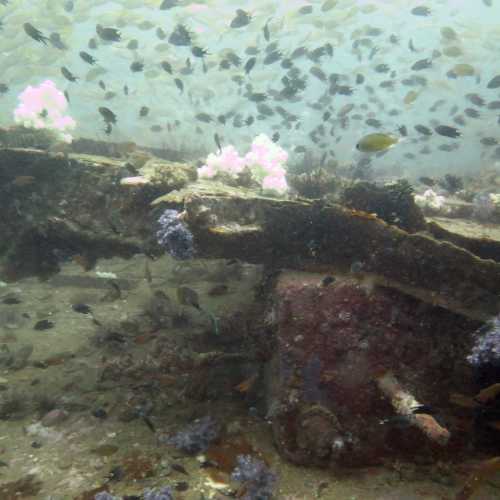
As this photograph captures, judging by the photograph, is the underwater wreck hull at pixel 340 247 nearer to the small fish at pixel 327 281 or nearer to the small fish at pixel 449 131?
the small fish at pixel 327 281

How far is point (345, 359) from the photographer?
463 cm

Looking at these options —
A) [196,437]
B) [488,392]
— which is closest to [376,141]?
[488,392]

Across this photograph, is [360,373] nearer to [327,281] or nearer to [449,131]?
[327,281]

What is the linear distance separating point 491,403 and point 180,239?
13.4 feet

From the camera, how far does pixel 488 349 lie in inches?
164

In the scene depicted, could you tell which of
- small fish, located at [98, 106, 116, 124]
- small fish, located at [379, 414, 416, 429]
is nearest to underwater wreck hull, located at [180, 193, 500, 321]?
small fish, located at [379, 414, 416, 429]

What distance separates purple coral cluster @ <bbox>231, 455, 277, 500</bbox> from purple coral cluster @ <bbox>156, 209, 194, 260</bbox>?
2.55 meters

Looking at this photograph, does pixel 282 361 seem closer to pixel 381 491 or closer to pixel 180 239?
pixel 381 491

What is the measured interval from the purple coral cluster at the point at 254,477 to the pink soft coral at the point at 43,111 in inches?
371

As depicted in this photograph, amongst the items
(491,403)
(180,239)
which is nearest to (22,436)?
(180,239)

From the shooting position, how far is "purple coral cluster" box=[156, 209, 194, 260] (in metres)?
4.93

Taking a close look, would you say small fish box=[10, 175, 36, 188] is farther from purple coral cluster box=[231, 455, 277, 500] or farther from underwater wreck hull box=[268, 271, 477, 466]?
purple coral cluster box=[231, 455, 277, 500]

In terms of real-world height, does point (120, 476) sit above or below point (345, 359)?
below

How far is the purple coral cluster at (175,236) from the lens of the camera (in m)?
4.93
